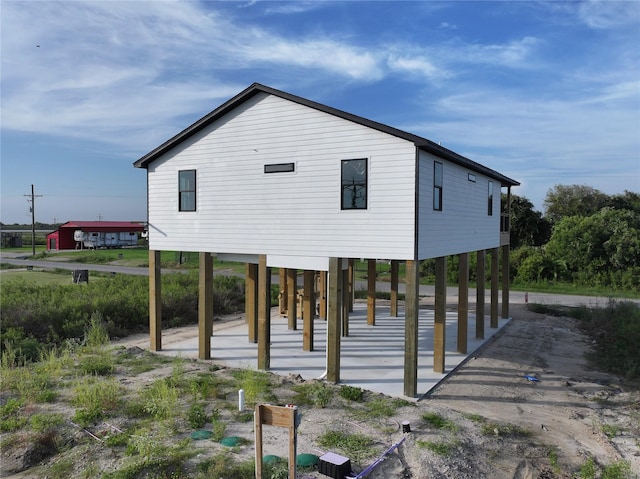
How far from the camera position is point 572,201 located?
183 feet

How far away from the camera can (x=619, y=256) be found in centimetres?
3109

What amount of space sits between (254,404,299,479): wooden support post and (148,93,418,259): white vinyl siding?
510 cm

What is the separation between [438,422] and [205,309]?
733 centimetres

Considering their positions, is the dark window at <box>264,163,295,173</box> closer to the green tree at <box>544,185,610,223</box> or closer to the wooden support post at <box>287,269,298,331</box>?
the wooden support post at <box>287,269,298,331</box>

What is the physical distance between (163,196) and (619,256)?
2990cm

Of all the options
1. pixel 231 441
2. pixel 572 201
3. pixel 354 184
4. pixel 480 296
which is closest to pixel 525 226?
pixel 572 201

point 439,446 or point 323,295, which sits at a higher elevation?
point 323,295

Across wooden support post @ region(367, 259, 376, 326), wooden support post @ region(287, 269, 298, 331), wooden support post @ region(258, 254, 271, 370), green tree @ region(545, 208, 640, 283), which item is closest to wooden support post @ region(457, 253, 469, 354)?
wooden support post @ region(367, 259, 376, 326)

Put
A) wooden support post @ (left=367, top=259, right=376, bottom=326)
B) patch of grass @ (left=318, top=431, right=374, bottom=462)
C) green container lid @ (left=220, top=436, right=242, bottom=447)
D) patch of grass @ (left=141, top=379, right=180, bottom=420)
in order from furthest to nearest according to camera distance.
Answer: wooden support post @ (left=367, top=259, right=376, bottom=326) → patch of grass @ (left=141, top=379, right=180, bottom=420) → green container lid @ (left=220, top=436, right=242, bottom=447) → patch of grass @ (left=318, top=431, right=374, bottom=462)

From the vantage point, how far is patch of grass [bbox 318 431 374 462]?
752cm

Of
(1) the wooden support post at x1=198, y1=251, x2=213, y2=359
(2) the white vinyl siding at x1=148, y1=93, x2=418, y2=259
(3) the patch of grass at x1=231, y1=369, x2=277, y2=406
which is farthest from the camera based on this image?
(1) the wooden support post at x1=198, y1=251, x2=213, y2=359

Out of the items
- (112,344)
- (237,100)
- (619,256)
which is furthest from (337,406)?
(619,256)

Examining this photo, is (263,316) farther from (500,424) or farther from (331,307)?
(500,424)

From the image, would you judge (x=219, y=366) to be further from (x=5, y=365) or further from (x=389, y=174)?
(x=389, y=174)
